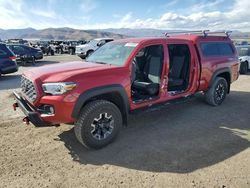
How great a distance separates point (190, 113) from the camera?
22.2ft

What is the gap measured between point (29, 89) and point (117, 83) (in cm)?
156

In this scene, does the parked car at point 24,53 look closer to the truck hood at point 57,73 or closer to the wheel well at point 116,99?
the truck hood at point 57,73

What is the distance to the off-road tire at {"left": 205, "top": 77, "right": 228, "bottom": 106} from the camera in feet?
23.8

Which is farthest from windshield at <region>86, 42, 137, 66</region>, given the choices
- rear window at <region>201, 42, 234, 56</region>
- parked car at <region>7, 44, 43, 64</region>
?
parked car at <region>7, 44, 43, 64</region>

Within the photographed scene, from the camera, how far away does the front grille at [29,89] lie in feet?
14.5

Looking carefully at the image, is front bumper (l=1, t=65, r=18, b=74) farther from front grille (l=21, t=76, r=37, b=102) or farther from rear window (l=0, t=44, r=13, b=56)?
front grille (l=21, t=76, r=37, b=102)

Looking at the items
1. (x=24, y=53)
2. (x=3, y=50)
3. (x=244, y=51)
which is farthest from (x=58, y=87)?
(x=24, y=53)

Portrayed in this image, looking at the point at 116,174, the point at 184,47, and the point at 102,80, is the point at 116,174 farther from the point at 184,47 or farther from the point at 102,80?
the point at 184,47

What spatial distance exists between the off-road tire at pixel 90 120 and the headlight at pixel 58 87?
47 cm

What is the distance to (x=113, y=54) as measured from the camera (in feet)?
18.3

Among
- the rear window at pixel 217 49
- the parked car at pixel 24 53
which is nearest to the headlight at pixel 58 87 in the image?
the rear window at pixel 217 49

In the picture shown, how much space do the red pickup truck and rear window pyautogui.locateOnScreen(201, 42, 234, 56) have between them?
0.03 meters

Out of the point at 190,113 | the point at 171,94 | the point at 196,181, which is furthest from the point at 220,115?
the point at 196,181

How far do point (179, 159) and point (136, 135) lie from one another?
47.0 inches
